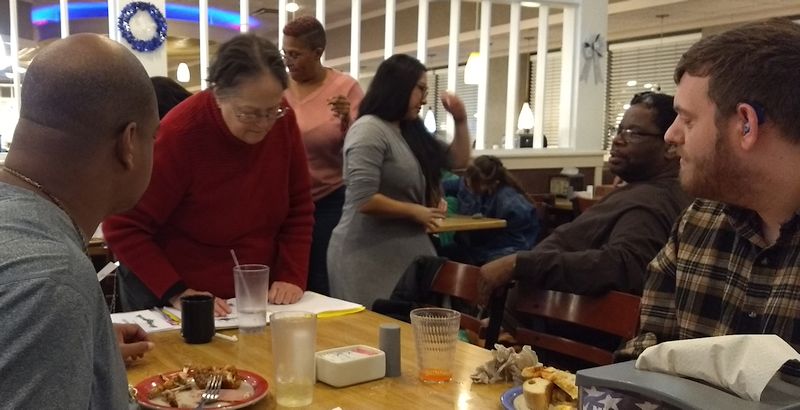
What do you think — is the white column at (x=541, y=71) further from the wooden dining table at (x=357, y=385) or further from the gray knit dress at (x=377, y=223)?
Result: the wooden dining table at (x=357, y=385)

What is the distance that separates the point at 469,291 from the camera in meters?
2.15

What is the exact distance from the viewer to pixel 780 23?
1.29 meters

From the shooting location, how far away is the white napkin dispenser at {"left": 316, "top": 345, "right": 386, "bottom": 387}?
1.38m

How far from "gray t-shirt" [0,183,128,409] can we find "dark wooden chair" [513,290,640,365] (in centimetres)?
128

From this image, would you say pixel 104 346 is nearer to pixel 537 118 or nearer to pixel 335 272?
pixel 335 272

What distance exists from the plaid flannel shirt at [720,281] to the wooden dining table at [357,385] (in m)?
0.32

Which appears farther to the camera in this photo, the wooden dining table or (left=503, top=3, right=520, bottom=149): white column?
(left=503, top=3, right=520, bottom=149): white column

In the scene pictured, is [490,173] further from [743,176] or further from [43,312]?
[43,312]

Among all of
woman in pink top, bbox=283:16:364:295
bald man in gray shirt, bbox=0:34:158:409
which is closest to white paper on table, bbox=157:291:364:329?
bald man in gray shirt, bbox=0:34:158:409

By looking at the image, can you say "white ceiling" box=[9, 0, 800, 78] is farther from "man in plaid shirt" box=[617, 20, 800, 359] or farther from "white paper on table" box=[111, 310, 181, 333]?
"man in plaid shirt" box=[617, 20, 800, 359]

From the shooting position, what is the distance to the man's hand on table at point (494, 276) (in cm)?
210

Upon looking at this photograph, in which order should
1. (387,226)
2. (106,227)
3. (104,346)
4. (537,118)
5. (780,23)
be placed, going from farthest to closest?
(537,118) < (387,226) < (106,227) < (780,23) < (104,346)

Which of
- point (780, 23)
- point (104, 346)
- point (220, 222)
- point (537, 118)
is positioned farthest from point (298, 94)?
point (537, 118)

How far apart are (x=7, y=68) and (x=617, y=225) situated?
4.76 meters
